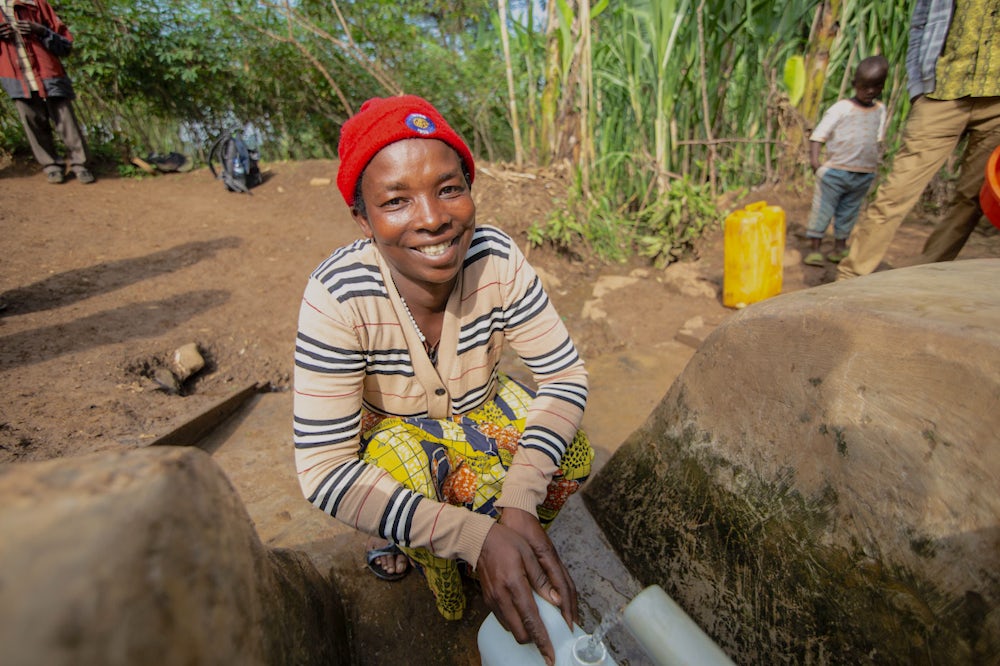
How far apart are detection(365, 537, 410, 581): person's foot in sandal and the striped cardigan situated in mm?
415

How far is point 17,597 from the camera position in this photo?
1.18 ft

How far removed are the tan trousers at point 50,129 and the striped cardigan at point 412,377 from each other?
569cm

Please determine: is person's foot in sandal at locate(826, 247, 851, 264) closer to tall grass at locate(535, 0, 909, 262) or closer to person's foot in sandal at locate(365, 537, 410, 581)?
tall grass at locate(535, 0, 909, 262)

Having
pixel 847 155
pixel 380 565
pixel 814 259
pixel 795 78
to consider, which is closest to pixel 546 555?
pixel 380 565

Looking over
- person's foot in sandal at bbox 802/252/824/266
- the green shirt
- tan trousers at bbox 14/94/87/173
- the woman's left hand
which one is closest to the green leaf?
person's foot in sandal at bbox 802/252/824/266

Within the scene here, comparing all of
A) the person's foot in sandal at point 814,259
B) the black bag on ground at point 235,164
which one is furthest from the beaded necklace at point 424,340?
the black bag on ground at point 235,164

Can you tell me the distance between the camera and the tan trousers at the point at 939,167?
2650 mm

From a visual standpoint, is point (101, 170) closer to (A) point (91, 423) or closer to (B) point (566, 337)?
(A) point (91, 423)

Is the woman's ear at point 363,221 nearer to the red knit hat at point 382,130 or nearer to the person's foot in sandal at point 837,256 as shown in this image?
the red knit hat at point 382,130

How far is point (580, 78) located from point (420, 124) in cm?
349

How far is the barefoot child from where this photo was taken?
11.9 feet

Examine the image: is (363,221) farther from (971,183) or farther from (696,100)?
(696,100)

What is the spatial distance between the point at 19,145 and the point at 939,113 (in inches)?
321

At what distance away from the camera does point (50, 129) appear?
505 centimetres
